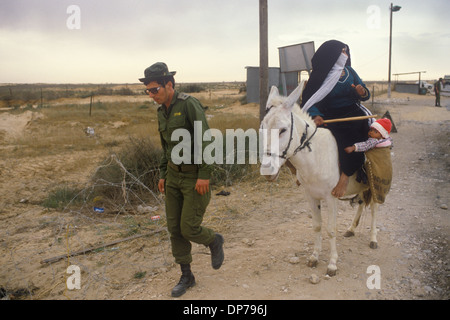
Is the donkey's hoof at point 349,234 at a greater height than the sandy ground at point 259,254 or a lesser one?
greater

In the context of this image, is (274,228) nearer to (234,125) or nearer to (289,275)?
(289,275)

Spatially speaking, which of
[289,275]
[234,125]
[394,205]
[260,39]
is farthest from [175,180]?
[234,125]

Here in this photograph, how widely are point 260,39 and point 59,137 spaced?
1063cm

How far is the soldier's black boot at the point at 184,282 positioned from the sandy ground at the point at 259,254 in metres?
0.07

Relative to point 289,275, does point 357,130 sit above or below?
above

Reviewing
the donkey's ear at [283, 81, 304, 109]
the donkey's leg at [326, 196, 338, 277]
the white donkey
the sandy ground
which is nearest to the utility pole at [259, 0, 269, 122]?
the sandy ground

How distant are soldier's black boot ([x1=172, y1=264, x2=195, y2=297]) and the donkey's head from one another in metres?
1.37

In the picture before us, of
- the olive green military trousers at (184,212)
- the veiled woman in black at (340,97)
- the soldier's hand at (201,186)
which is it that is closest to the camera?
the soldier's hand at (201,186)

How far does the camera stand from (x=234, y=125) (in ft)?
41.3

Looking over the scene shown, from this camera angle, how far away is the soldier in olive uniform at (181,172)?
319 centimetres

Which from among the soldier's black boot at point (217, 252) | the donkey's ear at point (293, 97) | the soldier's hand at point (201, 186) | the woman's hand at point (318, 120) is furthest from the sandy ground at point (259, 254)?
the donkey's ear at point (293, 97)

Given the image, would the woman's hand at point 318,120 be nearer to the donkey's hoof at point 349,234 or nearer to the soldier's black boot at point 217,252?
Result: the soldier's black boot at point 217,252

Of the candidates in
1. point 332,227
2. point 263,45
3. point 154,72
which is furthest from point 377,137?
point 263,45

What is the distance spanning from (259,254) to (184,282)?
1.18 metres
